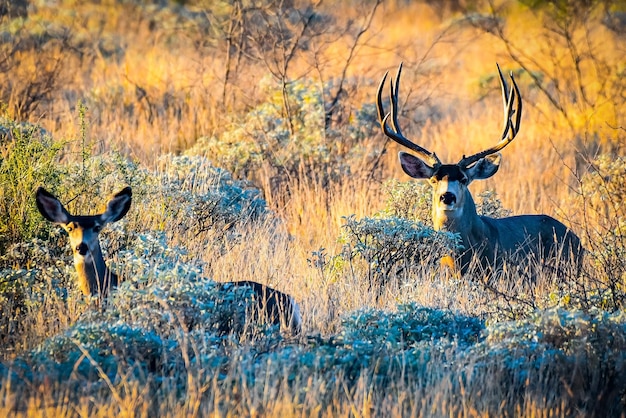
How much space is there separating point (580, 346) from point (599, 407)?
54 cm

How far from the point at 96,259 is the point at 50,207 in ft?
1.59

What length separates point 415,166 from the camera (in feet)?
29.6

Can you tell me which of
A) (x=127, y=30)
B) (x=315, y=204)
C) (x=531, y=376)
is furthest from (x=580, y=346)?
(x=127, y=30)

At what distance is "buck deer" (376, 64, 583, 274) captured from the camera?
870 centimetres

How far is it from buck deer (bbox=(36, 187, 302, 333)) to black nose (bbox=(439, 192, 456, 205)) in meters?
2.46

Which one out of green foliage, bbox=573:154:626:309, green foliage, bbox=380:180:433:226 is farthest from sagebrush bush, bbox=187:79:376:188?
green foliage, bbox=573:154:626:309

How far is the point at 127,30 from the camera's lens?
2297cm

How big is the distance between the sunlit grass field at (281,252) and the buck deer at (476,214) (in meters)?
0.42

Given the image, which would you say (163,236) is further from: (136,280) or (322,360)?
(322,360)

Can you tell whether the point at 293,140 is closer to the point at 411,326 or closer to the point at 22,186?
the point at 22,186

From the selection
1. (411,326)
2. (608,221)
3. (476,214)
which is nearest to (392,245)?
(476,214)

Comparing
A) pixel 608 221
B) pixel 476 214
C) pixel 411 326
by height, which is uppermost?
pixel 476 214

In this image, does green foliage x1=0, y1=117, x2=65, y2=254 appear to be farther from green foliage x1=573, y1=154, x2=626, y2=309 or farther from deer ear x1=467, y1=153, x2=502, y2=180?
green foliage x1=573, y1=154, x2=626, y2=309

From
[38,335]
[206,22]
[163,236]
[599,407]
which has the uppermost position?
[206,22]
